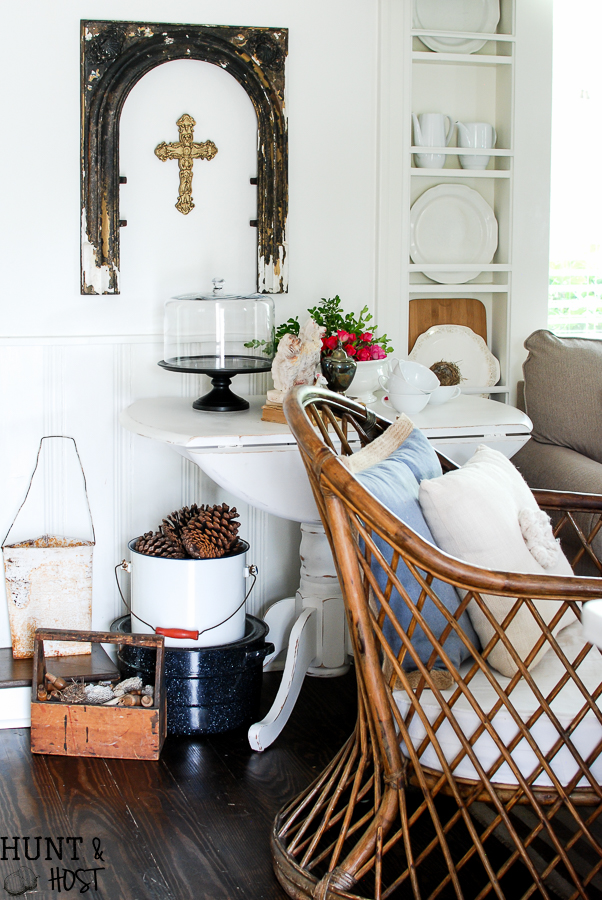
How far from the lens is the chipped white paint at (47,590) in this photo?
7.51ft

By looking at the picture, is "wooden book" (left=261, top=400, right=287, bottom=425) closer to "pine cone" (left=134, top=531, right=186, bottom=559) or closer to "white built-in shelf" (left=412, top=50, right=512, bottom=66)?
"pine cone" (left=134, top=531, right=186, bottom=559)

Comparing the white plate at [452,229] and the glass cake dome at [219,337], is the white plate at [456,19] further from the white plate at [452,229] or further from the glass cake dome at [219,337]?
the glass cake dome at [219,337]

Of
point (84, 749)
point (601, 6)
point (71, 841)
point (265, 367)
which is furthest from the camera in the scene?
point (601, 6)

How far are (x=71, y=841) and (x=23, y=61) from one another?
1.97 m

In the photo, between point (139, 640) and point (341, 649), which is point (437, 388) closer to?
point (341, 649)

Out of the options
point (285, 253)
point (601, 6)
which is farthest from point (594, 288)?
point (285, 253)

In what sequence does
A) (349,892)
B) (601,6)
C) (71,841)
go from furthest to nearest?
(601,6)
(71,841)
(349,892)

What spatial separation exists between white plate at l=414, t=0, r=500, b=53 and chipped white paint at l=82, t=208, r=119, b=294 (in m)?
1.23

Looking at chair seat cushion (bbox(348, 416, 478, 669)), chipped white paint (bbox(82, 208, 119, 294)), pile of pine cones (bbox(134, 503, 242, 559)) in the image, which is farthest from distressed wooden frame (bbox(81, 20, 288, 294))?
chair seat cushion (bbox(348, 416, 478, 669))

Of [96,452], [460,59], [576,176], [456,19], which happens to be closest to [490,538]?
[96,452]

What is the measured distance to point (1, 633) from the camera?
240cm

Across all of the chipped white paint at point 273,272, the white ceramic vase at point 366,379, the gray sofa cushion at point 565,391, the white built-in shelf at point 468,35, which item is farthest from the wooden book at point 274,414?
the white built-in shelf at point 468,35

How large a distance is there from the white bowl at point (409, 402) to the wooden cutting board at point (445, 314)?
55 cm

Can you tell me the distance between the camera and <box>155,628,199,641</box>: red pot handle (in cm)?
209
